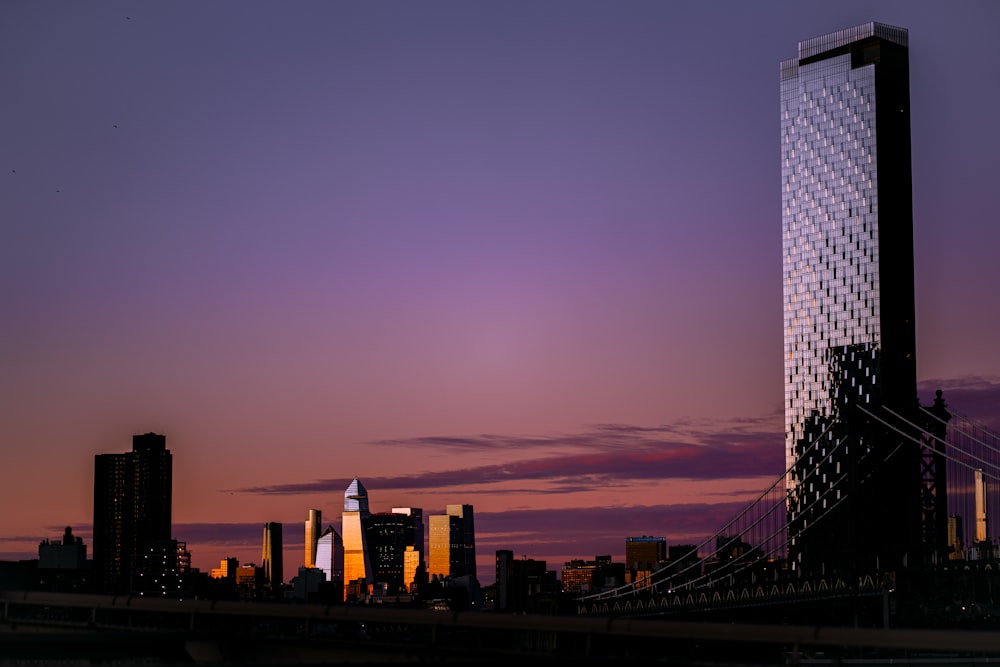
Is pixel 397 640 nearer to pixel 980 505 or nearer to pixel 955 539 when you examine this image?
pixel 980 505

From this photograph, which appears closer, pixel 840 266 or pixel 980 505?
pixel 980 505

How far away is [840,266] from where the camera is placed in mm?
174875

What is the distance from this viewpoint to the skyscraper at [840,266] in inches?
6570

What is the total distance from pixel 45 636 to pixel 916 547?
13911cm

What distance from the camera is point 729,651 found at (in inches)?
3403

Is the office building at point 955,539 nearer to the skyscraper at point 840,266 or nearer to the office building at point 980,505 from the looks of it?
the office building at point 980,505

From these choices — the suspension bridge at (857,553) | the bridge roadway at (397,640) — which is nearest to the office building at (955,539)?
the suspension bridge at (857,553)

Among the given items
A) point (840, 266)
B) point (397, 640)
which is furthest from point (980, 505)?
point (397, 640)

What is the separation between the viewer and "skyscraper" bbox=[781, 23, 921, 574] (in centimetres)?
16688

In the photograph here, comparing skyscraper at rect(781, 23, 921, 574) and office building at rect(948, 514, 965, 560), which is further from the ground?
skyscraper at rect(781, 23, 921, 574)

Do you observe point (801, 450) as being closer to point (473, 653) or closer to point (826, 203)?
point (826, 203)

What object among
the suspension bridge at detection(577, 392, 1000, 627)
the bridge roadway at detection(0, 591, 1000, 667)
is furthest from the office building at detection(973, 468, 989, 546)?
the bridge roadway at detection(0, 591, 1000, 667)

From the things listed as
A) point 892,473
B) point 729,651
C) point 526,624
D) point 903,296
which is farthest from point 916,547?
point 526,624

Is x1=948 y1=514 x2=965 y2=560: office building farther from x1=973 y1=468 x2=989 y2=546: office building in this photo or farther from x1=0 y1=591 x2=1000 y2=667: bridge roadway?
x1=0 y1=591 x2=1000 y2=667: bridge roadway
